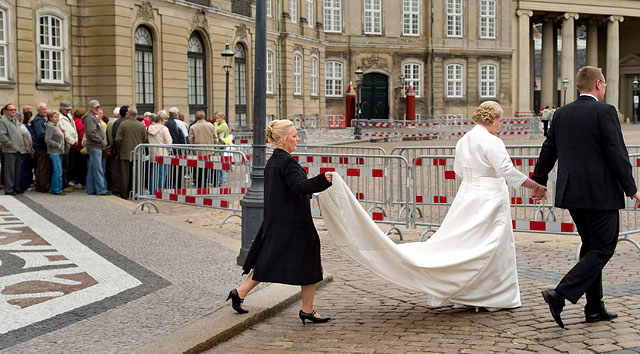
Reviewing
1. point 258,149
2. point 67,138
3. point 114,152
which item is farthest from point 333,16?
point 258,149

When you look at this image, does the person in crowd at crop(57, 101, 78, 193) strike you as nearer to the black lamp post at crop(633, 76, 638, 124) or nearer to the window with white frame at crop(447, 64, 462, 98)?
the window with white frame at crop(447, 64, 462, 98)

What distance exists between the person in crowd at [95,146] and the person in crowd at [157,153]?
3.20ft

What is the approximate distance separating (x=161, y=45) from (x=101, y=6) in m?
3.25

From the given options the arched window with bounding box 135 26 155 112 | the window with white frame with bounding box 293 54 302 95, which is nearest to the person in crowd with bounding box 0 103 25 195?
the arched window with bounding box 135 26 155 112

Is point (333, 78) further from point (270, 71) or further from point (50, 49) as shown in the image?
point (50, 49)

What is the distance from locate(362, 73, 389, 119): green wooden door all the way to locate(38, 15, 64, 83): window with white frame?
31.4m

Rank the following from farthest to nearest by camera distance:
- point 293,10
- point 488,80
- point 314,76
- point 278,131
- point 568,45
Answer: point 568,45 < point 488,80 < point 314,76 < point 293,10 < point 278,131

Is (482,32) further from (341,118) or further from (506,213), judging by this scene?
(506,213)

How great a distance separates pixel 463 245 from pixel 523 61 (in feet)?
182

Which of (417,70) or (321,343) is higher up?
(417,70)

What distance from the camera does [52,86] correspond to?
25.4 metres

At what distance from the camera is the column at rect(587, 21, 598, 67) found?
66.4 metres

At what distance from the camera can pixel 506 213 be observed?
6.98 metres

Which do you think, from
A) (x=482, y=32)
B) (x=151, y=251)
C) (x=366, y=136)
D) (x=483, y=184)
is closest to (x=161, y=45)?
(x=366, y=136)
